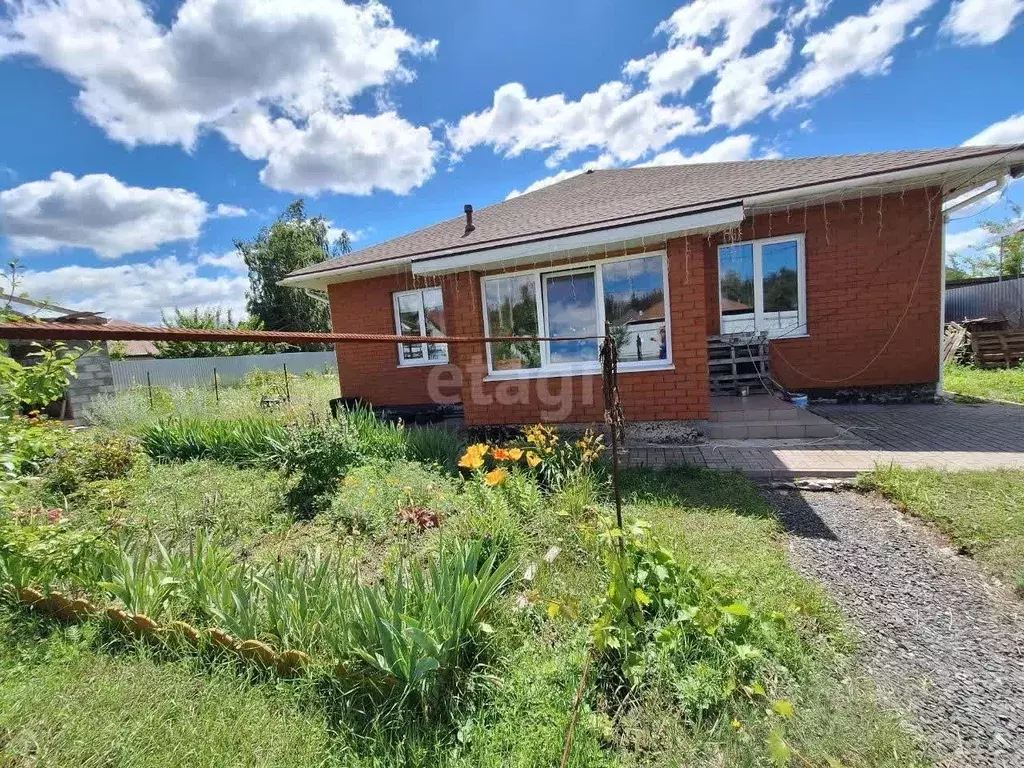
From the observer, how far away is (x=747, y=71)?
8.92 meters

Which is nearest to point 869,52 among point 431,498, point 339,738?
point 431,498

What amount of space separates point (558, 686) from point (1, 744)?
2.29 meters

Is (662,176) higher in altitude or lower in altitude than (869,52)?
lower

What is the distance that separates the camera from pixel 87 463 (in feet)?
18.0

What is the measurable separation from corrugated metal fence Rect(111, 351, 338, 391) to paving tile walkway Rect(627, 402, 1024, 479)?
1997cm

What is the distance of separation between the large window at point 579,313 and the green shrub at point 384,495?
2699 mm

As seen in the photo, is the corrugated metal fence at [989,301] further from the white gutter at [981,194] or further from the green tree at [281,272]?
the green tree at [281,272]

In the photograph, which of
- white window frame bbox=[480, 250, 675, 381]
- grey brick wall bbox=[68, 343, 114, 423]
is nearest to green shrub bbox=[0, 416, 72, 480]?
white window frame bbox=[480, 250, 675, 381]

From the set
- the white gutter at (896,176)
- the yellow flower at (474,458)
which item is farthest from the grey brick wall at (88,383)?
the white gutter at (896,176)

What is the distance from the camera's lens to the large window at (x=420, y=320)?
9.72 metres

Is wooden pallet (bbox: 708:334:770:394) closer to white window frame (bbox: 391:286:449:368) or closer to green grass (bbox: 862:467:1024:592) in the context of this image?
green grass (bbox: 862:467:1024:592)

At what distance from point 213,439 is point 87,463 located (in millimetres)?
1451

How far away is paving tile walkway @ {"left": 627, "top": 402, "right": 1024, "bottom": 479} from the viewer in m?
4.77

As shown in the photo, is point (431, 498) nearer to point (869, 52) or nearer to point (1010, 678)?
point (1010, 678)
